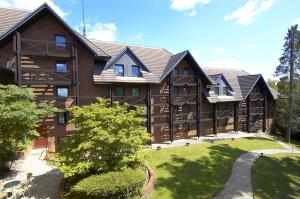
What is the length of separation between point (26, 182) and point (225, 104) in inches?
1168

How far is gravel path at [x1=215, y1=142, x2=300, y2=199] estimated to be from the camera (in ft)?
53.5

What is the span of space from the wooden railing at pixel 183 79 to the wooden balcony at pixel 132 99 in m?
5.20

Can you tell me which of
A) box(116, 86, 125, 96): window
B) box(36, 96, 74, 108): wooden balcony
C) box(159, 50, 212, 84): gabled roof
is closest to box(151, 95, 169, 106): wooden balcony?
box(159, 50, 212, 84): gabled roof

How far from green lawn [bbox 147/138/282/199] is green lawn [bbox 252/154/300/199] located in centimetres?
245

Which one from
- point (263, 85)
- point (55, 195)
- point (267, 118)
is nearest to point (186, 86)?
point (263, 85)

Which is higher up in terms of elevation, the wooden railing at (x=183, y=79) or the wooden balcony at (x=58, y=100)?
the wooden railing at (x=183, y=79)

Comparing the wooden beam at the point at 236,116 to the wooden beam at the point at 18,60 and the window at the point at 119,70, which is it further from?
the wooden beam at the point at 18,60

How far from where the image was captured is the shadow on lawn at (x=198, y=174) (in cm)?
1644

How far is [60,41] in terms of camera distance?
24.0m

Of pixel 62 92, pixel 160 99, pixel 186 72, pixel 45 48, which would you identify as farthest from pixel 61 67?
pixel 186 72

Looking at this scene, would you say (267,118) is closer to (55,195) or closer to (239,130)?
(239,130)

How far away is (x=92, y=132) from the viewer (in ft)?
46.6

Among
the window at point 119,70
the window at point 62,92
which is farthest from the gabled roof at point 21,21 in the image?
the window at point 62,92

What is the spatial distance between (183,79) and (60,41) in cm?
1592
